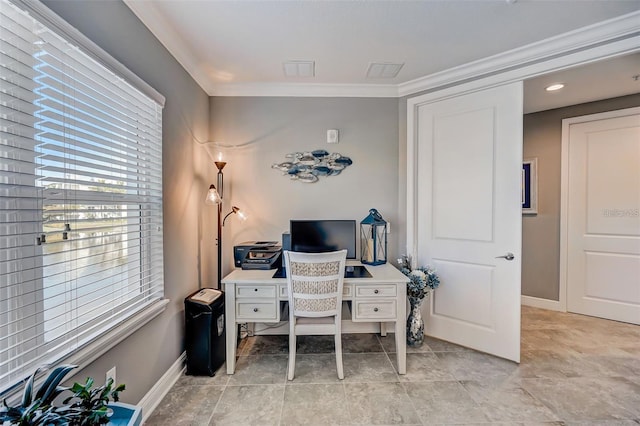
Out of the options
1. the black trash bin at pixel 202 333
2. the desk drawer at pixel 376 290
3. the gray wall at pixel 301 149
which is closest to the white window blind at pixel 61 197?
the black trash bin at pixel 202 333

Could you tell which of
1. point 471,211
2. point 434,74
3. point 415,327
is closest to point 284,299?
point 415,327

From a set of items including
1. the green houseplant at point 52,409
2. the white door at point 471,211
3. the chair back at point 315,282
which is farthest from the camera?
the white door at point 471,211

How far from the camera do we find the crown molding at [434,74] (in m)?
1.79

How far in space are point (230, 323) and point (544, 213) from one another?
3.87 metres

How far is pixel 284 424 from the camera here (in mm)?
1604

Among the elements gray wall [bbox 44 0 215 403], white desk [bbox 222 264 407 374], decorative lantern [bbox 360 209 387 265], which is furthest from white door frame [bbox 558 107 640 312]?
gray wall [bbox 44 0 215 403]

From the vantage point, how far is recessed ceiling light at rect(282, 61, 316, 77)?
2.33 metres

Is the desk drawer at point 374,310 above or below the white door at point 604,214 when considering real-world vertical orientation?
below

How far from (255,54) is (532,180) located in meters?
3.60

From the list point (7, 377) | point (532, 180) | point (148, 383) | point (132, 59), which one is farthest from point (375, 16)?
point (532, 180)

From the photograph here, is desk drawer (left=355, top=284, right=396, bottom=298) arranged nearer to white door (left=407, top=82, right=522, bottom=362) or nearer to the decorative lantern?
the decorative lantern

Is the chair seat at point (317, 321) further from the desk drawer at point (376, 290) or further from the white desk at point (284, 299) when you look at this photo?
the desk drawer at point (376, 290)

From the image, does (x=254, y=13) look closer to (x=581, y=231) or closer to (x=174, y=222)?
(x=174, y=222)

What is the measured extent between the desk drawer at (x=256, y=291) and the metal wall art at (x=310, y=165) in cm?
118
